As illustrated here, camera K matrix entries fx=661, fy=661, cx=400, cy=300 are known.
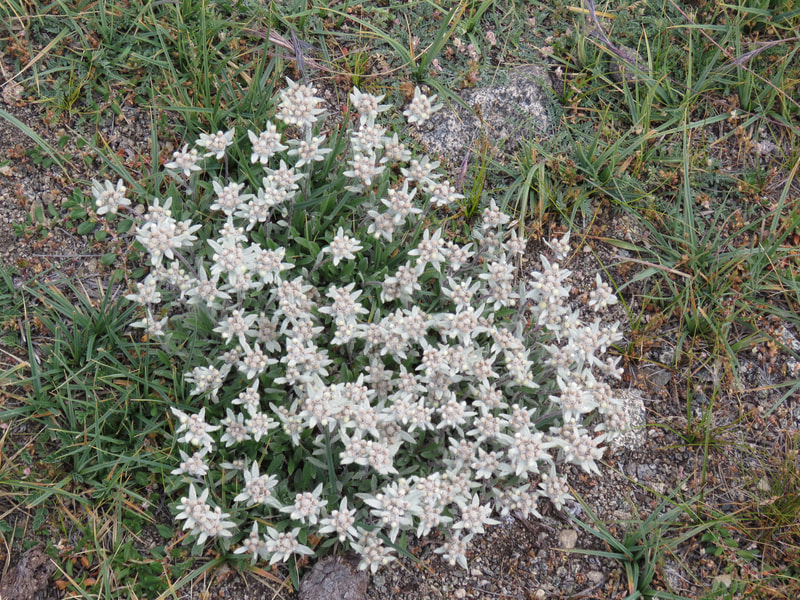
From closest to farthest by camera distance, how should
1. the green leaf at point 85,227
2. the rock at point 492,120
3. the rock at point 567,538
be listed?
1. the rock at point 567,538
2. the green leaf at point 85,227
3. the rock at point 492,120

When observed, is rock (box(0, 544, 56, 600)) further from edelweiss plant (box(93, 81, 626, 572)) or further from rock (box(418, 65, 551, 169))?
rock (box(418, 65, 551, 169))

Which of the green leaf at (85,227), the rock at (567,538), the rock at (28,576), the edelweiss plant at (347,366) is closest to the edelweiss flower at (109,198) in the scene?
the edelweiss plant at (347,366)

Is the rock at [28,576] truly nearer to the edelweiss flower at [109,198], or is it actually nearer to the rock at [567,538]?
the edelweiss flower at [109,198]

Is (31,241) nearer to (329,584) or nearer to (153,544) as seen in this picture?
(153,544)

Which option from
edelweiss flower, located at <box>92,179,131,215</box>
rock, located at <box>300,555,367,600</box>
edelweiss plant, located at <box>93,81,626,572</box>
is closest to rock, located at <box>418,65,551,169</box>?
edelweiss plant, located at <box>93,81,626,572</box>

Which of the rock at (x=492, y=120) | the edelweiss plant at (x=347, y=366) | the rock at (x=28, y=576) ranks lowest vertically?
the rock at (x=28, y=576)

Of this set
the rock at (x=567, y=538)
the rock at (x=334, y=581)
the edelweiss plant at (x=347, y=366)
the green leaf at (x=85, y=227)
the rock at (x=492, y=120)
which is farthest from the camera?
the rock at (x=492, y=120)

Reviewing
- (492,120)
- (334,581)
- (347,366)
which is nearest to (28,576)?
(334,581)

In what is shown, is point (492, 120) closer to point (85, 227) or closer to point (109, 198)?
point (109, 198)
